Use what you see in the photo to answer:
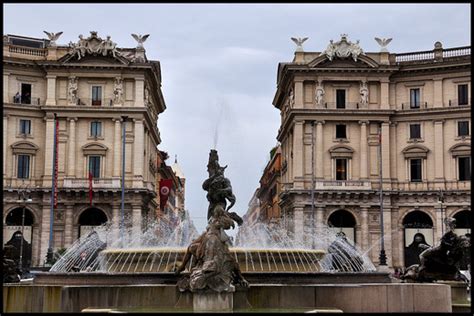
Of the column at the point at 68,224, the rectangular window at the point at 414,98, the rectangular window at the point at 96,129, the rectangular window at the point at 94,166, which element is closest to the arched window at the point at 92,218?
the column at the point at 68,224

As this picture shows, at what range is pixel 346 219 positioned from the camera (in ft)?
220

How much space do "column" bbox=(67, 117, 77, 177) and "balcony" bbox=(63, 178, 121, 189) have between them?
83 cm

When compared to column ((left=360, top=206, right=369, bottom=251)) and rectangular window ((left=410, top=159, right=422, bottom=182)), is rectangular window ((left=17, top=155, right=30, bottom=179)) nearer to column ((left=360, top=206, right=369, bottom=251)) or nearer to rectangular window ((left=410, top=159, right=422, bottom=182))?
column ((left=360, top=206, right=369, bottom=251))

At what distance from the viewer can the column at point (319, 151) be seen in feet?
218

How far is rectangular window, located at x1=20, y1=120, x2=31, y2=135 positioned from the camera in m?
65.6

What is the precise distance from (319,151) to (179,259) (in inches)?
1842

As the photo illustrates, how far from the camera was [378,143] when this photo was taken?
66812mm

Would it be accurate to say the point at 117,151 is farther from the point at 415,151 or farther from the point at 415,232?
the point at 415,232

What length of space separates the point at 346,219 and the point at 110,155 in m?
22.4

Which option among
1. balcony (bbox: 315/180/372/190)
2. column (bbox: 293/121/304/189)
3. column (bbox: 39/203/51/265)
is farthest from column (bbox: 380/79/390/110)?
column (bbox: 39/203/51/265)

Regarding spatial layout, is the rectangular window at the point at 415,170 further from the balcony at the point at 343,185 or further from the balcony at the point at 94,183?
the balcony at the point at 94,183

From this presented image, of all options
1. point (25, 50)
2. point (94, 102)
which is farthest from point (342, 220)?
point (25, 50)

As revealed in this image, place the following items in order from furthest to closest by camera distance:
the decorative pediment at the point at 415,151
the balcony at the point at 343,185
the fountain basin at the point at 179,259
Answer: the decorative pediment at the point at 415,151 < the balcony at the point at 343,185 < the fountain basin at the point at 179,259

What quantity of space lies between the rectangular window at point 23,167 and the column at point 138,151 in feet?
31.3
